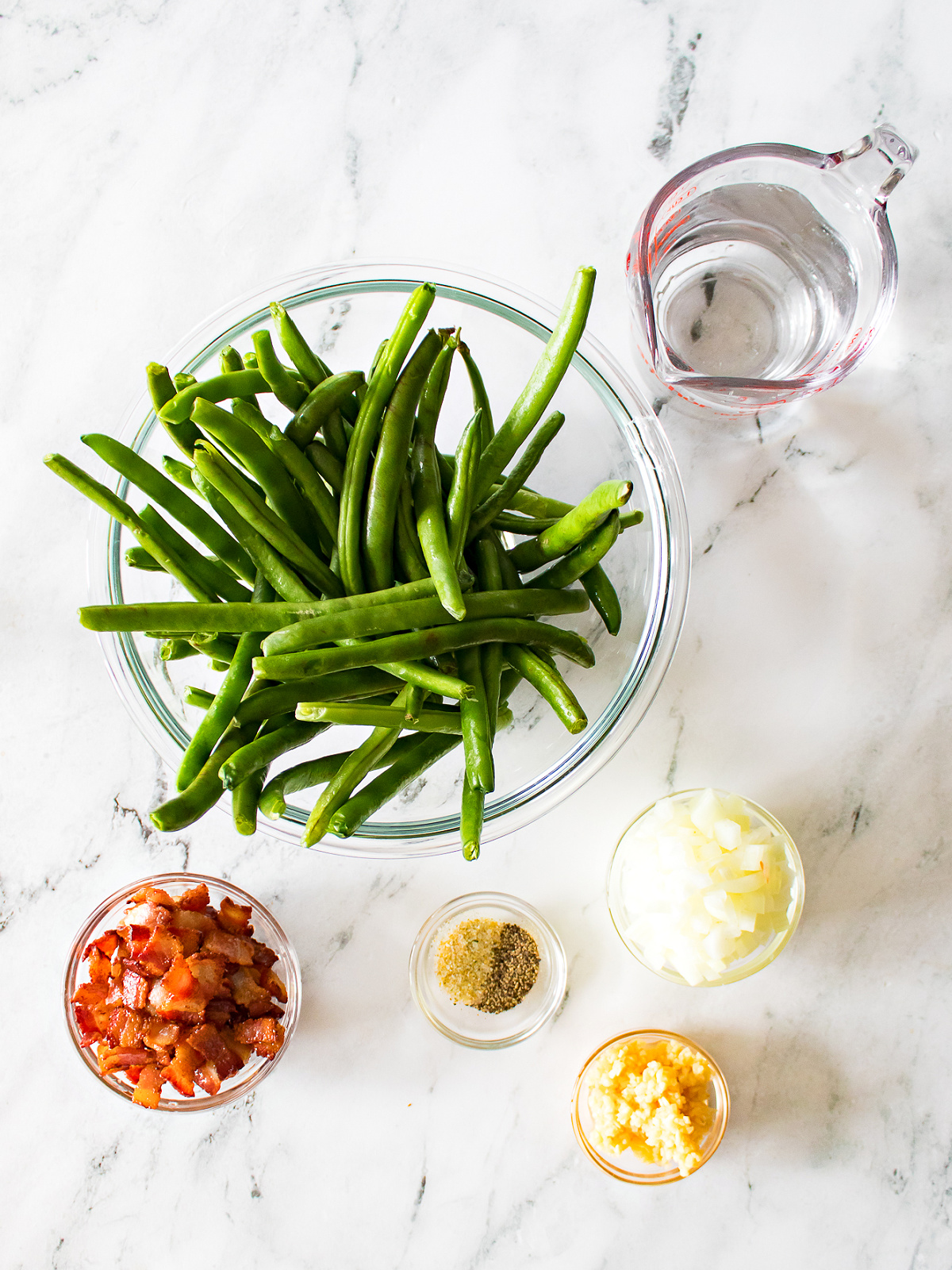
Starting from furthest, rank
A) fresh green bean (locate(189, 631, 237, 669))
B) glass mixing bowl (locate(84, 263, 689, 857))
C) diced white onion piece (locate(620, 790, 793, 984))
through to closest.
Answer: diced white onion piece (locate(620, 790, 793, 984))
glass mixing bowl (locate(84, 263, 689, 857))
fresh green bean (locate(189, 631, 237, 669))

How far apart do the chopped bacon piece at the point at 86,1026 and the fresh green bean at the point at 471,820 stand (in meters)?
0.65

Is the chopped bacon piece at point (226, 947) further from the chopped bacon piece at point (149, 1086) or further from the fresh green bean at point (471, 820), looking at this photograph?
the fresh green bean at point (471, 820)

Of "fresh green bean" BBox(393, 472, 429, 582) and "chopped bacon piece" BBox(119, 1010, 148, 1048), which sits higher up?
"fresh green bean" BBox(393, 472, 429, 582)

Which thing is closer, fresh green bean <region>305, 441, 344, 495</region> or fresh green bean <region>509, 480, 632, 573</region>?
fresh green bean <region>509, 480, 632, 573</region>

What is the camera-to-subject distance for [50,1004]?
1301 millimetres

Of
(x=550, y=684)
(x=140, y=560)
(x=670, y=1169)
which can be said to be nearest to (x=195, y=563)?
(x=140, y=560)

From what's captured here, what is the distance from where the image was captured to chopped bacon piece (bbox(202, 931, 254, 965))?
1.20 m

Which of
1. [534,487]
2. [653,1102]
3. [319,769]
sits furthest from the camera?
[653,1102]

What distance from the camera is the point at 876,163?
1.05m

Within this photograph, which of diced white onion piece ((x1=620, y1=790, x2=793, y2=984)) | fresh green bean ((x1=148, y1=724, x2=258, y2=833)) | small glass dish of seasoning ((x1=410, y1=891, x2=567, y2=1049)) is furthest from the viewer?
small glass dish of seasoning ((x1=410, y1=891, x2=567, y2=1049))

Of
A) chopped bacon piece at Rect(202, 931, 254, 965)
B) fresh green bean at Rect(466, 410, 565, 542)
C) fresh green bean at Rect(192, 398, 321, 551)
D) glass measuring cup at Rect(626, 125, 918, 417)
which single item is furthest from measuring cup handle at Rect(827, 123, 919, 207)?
chopped bacon piece at Rect(202, 931, 254, 965)

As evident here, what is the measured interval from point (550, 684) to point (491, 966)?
1.82 ft

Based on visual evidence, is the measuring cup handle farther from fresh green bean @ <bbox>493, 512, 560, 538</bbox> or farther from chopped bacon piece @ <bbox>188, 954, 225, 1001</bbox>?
chopped bacon piece @ <bbox>188, 954, 225, 1001</bbox>

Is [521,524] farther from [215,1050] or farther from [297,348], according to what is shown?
[215,1050]
